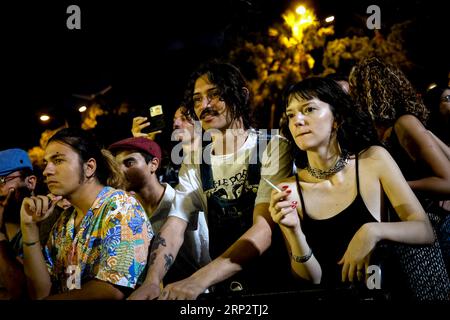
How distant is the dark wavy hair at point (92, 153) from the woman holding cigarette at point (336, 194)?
162 centimetres

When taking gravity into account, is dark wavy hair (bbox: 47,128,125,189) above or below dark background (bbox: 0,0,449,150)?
below

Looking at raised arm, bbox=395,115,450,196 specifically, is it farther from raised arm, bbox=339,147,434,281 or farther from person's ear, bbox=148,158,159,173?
person's ear, bbox=148,158,159,173

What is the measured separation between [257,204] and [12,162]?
10.1ft

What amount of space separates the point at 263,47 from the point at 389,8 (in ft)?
13.3

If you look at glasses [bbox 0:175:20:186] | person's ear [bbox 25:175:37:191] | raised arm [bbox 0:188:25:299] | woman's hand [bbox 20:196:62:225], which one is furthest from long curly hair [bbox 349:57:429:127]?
glasses [bbox 0:175:20:186]

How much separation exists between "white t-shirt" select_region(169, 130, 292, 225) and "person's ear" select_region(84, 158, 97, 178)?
77cm

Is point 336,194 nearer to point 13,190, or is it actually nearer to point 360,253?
point 360,253

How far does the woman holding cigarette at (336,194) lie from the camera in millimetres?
2375

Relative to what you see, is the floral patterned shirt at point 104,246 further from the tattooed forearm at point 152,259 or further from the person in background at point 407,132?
the person in background at point 407,132

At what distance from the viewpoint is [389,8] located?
36.1ft

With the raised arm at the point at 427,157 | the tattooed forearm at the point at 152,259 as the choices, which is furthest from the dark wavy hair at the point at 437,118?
the tattooed forearm at the point at 152,259

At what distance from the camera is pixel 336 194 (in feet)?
9.23

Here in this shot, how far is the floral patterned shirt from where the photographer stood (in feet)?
9.40

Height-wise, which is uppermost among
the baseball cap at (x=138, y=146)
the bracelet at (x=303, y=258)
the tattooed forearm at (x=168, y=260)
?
the baseball cap at (x=138, y=146)
